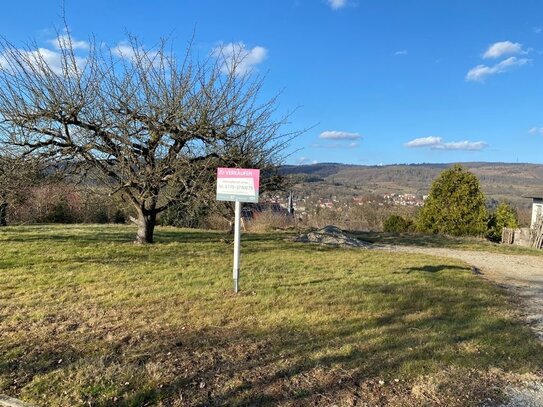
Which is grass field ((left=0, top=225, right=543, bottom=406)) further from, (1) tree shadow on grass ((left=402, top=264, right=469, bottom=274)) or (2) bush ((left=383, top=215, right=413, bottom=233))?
(2) bush ((left=383, top=215, right=413, bottom=233))

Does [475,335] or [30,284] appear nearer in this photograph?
[475,335]

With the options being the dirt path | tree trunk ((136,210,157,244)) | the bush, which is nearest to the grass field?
the dirt path

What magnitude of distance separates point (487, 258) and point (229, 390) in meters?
11.4

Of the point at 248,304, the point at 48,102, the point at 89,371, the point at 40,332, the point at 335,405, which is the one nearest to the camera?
the point at 335,405

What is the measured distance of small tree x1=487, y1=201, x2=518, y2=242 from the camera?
70.5 ft

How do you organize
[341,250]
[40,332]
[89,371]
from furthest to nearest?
[341,250], [40,332], [89,371]

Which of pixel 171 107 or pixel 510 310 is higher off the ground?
pixel 171 107

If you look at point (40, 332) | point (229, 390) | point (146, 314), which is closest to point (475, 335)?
point (229, 390)

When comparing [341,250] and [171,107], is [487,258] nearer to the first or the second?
[341,250]

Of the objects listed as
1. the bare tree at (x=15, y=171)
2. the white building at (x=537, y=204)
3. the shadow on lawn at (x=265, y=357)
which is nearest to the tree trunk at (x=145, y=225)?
the bare tree at (x=15, y=171)

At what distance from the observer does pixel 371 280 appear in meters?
7.96

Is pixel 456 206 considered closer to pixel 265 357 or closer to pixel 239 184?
pixel 239 184

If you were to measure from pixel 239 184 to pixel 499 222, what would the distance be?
19.4 metres

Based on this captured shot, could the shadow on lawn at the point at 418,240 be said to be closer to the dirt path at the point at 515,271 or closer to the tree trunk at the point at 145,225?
the dirt path at the point at 515,271
